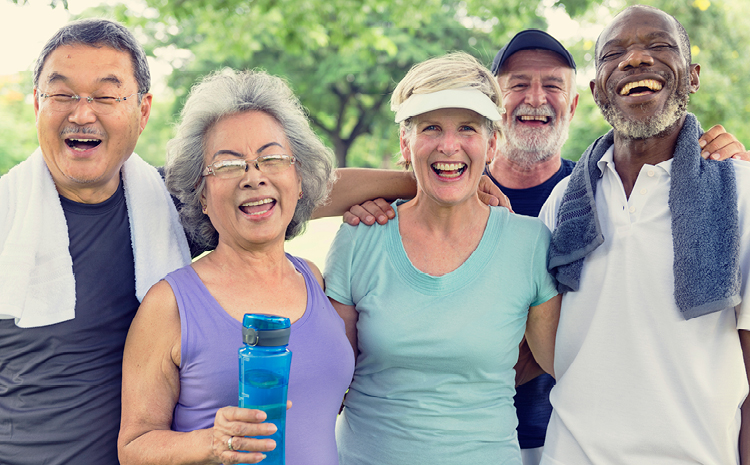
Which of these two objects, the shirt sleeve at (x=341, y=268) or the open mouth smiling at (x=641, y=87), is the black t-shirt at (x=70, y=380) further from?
the open mouth smiling at (x=641, y=87)

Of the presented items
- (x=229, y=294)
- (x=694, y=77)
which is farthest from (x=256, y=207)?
(x=694, y=77)

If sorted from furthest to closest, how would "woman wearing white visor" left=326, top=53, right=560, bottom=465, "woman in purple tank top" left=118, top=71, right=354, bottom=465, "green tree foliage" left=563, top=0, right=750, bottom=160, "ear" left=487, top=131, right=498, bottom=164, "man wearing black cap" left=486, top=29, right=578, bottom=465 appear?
1. "green tree foliage" left=563, top=0, right=750, bottom=160
2. "man wearing black cap" left=486, top=29, right=578, bottom=465
3. "ear" left=487, top=131, right=498, bottom=164
4. "woman wearing white visor" left=326, top=53, right=560, bottom=465
5. "woman in purple tank top" left=118, top=71, right=354, bottom=465

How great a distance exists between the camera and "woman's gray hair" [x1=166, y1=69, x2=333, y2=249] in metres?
2.15

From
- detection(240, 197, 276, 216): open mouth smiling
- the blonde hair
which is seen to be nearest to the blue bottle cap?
detection(240, 197, 276, 216): open mouth smiling

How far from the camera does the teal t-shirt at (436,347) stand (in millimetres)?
2188

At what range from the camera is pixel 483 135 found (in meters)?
2.37

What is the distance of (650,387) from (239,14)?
8598 mm

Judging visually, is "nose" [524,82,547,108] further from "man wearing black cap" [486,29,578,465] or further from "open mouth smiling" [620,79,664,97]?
"open mouth smiling" [620,79,664,97]

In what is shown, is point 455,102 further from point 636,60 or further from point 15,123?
point 15,123

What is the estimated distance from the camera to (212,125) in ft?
7.03

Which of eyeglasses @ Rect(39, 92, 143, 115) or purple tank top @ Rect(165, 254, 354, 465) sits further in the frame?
eyeglasses @ Rect(39, 92, 143, 115)

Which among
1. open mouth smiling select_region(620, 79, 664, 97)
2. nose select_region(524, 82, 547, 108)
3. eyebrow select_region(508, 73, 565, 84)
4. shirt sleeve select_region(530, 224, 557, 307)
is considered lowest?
shirt sleeve select_region(530, 224, 557, 307)

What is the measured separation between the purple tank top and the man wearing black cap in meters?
1.60

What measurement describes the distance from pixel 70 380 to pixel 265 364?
34.9 inches
